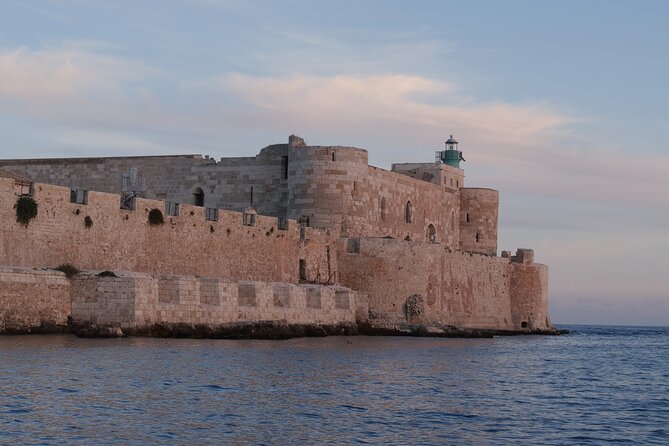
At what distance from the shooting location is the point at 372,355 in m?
27.4

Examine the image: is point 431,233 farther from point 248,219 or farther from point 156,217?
point 156,217

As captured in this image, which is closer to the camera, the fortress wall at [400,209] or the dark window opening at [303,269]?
the dark window opening at [303,269]

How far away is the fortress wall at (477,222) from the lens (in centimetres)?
5241

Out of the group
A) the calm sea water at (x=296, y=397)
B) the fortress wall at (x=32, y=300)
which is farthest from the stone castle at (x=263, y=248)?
the calm sea water at (x=296, y=397)

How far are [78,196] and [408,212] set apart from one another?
21180 mm

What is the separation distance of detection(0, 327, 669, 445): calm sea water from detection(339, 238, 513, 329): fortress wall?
10870 mm

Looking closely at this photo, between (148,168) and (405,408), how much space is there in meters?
29.4

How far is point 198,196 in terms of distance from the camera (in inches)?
1757

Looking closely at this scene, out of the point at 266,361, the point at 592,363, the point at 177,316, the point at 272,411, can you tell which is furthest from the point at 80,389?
A: the point at 592,363

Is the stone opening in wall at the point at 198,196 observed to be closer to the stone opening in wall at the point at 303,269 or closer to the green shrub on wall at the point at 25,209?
the stone opening in wall at the point at 303,269

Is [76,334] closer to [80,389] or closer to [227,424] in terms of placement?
[80,389]

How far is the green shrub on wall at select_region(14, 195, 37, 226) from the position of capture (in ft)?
87.0

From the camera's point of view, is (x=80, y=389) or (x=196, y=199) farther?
(x=196, y=199)

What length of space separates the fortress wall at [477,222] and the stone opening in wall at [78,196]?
26.7 meters
